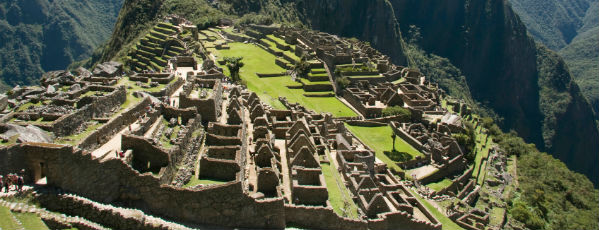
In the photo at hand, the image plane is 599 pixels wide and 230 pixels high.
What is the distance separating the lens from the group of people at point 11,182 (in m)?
18.2

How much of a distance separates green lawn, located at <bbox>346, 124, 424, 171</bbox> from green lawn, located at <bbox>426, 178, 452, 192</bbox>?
3873 mm

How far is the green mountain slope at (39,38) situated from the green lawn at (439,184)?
128m

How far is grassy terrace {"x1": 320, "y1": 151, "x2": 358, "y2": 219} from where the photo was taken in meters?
29.7

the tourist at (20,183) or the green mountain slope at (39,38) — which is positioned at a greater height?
the tourist at (20,183)

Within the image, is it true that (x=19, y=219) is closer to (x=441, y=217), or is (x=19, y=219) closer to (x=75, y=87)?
(x=75, y=87)

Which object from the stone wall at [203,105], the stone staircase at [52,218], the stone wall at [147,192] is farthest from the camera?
the stone wall at [203,105]

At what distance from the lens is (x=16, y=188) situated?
1855 centimetres

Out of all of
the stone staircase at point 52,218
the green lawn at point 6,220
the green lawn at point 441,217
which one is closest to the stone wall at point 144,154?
the stone staircase at point 52,218

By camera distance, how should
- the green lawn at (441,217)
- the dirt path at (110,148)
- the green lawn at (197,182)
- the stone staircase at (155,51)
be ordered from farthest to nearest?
1. the stone staircase at (155,51)
2. the green lawn at (441,217)
3. the green lawn at (197,182)
4. the dirt path at (110,148)

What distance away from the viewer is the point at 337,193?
3177 cm

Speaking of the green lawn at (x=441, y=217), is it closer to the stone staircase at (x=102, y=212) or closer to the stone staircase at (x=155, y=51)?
the stone staircase at (x=102, y=212)

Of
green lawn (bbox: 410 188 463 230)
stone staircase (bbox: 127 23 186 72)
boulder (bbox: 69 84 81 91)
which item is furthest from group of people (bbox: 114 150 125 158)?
→ stone staircase (bbox: 127 23 186 72)

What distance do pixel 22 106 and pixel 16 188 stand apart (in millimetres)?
10737

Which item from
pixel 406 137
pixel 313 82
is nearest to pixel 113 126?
pixel 406 137
